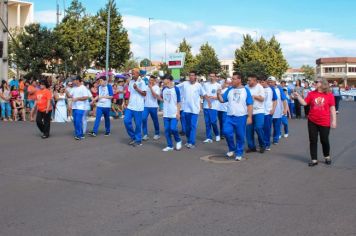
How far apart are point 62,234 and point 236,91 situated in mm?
5782

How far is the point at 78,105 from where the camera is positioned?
1316 cm

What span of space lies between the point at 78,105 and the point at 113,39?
24.7 metres

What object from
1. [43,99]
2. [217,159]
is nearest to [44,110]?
[43,99]

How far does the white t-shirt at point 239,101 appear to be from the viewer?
32.3 feet

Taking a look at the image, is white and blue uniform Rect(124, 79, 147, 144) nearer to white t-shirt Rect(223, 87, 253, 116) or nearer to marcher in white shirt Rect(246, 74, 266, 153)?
marcher in white shirt Rect(246, 74, 266, 153)

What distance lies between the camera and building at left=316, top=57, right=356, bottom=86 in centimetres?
10894

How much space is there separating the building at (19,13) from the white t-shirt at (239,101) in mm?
66824

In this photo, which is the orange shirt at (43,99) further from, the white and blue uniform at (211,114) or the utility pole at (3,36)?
the utility pole at (3,36)

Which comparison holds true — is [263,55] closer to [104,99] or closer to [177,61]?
[177,61]

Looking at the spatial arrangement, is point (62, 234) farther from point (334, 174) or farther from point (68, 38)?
point (68, 38)

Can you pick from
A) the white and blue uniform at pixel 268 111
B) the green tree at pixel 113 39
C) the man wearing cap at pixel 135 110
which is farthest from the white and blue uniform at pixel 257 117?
the green tree at pixel 113 39

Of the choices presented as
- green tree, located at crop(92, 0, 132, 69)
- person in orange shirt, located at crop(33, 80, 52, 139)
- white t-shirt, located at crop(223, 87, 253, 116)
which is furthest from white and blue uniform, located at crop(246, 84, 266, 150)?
green tree, located at crop(92, 0, 132, 69)

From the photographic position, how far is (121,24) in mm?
38125

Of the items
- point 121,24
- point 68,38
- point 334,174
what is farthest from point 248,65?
point 334,174
